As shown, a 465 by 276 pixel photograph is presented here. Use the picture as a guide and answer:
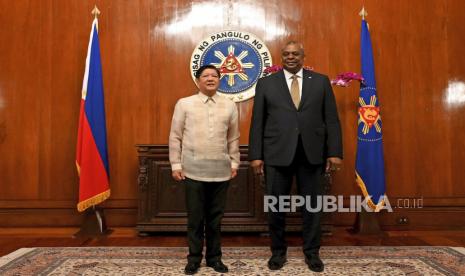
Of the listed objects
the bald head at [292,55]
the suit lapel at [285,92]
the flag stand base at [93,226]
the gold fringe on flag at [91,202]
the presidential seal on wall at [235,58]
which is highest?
the presidential seal on wall at [235,58]

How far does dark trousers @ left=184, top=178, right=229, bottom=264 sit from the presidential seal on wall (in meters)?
1.81

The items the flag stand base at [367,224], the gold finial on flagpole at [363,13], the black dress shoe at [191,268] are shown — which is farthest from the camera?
the gold finial on flagpole at [363,13]

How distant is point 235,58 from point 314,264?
229 centimetres

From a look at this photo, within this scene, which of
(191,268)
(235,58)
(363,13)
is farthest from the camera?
(235,58)

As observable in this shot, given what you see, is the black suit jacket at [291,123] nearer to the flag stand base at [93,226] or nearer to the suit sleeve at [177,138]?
the suit sleeve at [177,138]

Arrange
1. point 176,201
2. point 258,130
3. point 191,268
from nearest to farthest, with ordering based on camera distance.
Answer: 1. point 191,268
2. point 258,130
3. point 176,201

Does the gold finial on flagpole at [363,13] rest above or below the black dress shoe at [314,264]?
above

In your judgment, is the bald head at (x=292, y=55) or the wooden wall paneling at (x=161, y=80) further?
the wooden wall paneling at (x=161, y=80)

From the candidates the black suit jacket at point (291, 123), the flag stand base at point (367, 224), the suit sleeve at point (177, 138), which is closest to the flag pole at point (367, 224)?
the flag stand base at point (367, 224)

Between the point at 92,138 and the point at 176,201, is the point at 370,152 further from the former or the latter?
the point at 92,138

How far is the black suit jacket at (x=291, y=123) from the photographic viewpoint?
2355 millimetres

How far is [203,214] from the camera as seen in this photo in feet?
7.72

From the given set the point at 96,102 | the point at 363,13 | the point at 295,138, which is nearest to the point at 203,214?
the point at 295,138

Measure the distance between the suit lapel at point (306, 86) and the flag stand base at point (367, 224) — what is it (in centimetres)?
167
